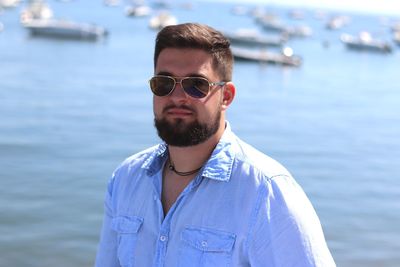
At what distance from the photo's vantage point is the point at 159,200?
2904 millimetres

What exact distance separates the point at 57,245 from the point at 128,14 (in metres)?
102

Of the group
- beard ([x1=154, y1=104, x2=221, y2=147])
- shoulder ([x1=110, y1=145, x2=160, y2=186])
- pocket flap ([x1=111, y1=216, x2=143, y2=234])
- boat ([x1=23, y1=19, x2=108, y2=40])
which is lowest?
boat ([x1=23, y1=19, x2=108, y2=40])

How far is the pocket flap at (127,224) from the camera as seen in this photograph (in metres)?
2.91

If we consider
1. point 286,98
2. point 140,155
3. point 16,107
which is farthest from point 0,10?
point 140,155

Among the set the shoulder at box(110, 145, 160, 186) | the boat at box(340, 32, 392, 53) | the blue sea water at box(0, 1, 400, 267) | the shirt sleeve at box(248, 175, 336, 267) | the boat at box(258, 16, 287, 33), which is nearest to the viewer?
the shirt sleeve at box(248, 175, 336, 267)

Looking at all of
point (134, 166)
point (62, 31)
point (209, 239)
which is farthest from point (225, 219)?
point (62, 31)

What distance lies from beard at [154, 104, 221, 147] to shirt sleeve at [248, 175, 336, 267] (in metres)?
0.33

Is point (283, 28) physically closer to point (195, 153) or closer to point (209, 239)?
point (195, 153)

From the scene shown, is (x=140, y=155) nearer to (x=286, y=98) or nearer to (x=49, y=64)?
(x=286, y=98)

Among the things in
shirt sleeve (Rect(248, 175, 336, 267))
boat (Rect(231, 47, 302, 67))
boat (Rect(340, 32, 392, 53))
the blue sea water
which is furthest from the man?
boat (Rect(340, 32, 392, 53))

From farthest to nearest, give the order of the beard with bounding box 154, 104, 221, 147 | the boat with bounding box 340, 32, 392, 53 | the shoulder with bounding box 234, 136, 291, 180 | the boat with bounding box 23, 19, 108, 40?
1. the boat with bounding box 340, 32, 392, 53
2. the boat with bounding box 23, 19, 108, 40
3. the beard with bounding box 154, 104, 221, 147
4. the shoulder with bounding box 234, 136, 291, 180

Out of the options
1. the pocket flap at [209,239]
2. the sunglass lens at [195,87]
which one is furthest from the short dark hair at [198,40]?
the pocket flap at [209,239]

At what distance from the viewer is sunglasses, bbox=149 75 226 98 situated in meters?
2.82

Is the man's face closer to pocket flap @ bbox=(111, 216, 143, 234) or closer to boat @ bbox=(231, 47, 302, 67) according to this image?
pocket flap @ bbox=(111, 216, 143, 234)
